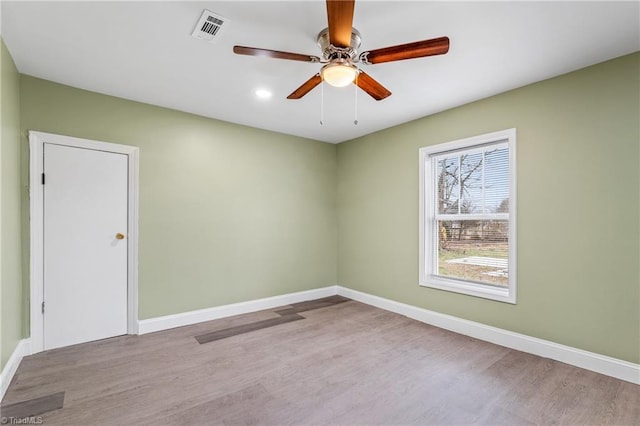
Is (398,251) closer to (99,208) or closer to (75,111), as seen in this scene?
(99,208)

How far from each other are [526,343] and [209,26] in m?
3.72

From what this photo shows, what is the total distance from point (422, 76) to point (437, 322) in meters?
2.67

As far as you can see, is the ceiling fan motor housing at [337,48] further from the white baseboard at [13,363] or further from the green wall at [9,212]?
the white baseboard at [13,363]

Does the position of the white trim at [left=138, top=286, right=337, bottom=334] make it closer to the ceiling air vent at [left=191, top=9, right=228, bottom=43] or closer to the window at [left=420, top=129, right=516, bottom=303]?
the window at [left=420, top=129, right=516, bottom=303]

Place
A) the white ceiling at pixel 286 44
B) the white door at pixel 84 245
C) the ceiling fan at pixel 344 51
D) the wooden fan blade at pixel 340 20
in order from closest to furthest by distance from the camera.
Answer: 1. the wooden fan blade at pixel 340 20
2. the ceiling fan at pixel 344 51
3. the white ceiling at pixel 286 44
4. the white door at pixel 84 245

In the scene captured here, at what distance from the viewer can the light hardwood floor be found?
198 cm

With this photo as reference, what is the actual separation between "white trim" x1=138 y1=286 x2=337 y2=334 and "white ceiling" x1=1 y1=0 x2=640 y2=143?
2.42 metres

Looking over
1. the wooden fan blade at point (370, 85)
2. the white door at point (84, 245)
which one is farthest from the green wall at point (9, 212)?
A: the wooden fan blade at point (370, 85)

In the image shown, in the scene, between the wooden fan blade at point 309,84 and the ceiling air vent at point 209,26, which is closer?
the ceiling air vent at point 209,26

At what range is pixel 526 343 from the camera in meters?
2.88

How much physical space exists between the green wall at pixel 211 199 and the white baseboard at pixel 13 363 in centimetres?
92

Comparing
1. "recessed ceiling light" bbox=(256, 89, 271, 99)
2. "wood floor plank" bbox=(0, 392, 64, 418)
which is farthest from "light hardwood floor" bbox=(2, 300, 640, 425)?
"recessed ceiling light" bbox=(256, 89, 271, 99)

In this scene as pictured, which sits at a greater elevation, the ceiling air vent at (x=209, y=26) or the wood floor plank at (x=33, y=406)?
the ceiling air vent at (x=209, y=26)

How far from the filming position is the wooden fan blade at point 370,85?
219 cm
